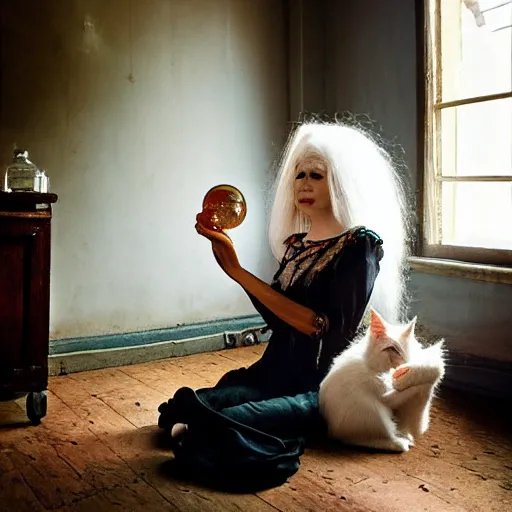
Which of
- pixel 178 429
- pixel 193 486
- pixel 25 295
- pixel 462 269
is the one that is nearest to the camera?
pixel 193 486

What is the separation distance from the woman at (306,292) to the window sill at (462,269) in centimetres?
58

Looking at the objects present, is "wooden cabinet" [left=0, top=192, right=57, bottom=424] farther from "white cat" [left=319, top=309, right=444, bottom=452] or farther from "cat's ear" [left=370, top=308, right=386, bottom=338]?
"cat's ear" [left=370, top=308, right=386, bottom=338]

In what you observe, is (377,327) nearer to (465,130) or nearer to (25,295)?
(25,295)

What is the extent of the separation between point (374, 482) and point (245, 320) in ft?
5.86

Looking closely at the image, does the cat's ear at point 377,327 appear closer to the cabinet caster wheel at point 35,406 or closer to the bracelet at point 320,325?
the bracelet at point 320,325

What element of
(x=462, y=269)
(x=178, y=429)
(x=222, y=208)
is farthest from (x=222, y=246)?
(x=462, y=269)

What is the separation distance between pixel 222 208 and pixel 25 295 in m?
0.78

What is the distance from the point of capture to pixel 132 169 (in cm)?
298

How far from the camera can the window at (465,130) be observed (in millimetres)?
2697

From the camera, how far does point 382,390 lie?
1.82 m

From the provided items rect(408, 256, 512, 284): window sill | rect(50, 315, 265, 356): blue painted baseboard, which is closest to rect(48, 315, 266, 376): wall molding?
rect(50, 315, 265, 356): blue painted baseboard

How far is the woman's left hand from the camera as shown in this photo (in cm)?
183

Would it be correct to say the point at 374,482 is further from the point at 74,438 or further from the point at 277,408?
the point at 74,438

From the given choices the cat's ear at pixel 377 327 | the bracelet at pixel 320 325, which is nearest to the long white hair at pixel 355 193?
the cat's ear at pixel 377 327
